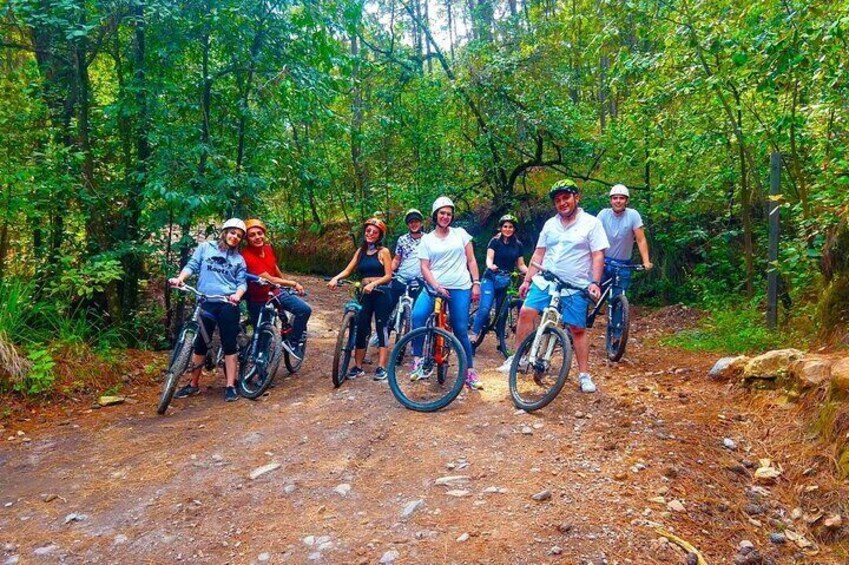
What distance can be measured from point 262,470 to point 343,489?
0.76 metres

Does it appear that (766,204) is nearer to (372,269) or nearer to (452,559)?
(372,269)

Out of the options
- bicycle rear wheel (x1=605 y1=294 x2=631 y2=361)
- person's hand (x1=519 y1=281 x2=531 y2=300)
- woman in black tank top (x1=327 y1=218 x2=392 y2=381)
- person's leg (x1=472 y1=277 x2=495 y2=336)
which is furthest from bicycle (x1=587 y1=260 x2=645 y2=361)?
woman in black tank top (x1=327 y1=218 x2=392 y2=381)

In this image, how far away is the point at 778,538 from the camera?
10.7 feet

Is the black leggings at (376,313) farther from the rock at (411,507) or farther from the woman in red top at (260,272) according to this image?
the rock at (411,507)

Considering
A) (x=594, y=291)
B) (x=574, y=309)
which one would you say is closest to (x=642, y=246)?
(x=574, y=309)

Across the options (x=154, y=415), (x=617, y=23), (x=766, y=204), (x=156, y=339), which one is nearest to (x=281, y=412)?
(x=154, y=415)

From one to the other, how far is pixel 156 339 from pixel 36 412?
2446mm

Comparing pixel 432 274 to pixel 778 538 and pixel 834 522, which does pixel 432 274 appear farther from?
pixel 834 522

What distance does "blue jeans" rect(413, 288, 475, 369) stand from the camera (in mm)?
5617

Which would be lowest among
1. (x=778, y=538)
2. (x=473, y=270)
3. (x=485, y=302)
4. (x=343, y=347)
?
(x=778, y=538)

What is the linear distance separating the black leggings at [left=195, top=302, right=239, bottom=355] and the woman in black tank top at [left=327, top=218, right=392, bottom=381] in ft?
3.57

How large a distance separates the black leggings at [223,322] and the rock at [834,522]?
521 cm

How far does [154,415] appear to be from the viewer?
5816 millimetres


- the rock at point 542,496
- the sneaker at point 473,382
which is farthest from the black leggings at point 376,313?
the rock at point 542,496
